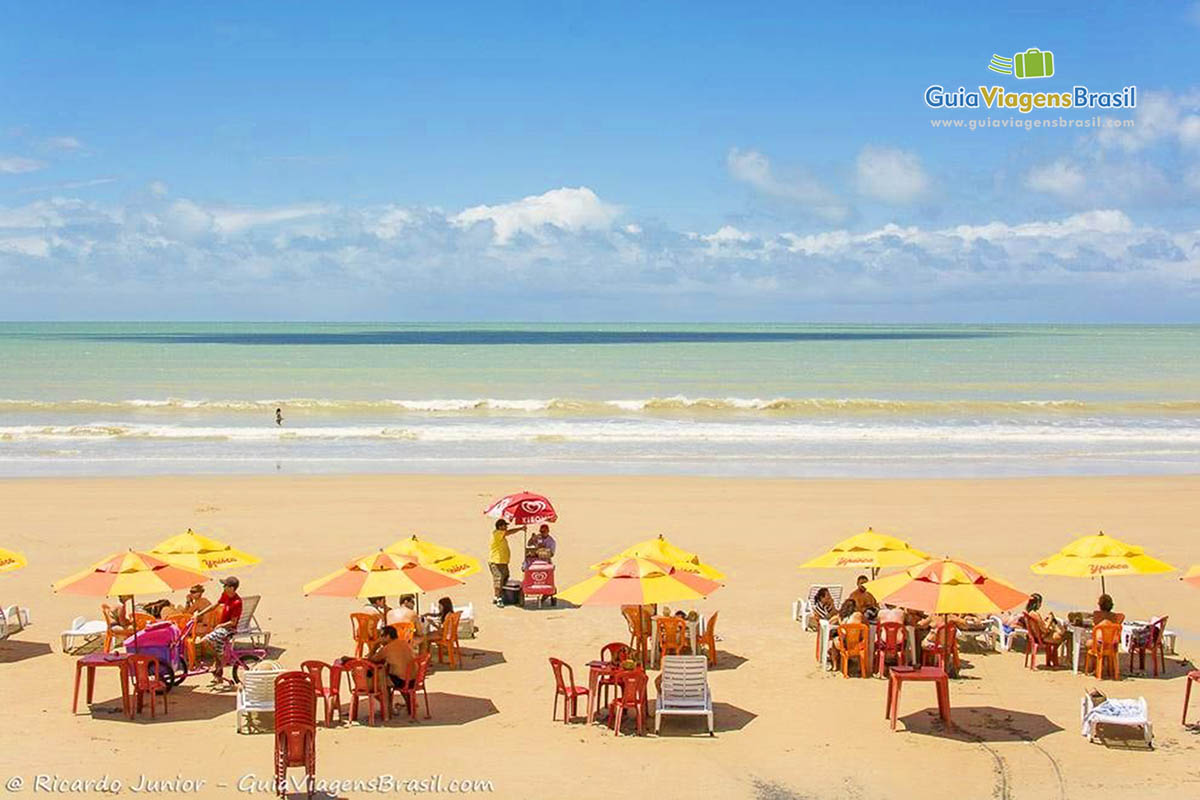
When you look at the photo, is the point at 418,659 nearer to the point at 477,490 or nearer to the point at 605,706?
the point at 605,706

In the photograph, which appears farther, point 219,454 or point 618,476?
point 219,454

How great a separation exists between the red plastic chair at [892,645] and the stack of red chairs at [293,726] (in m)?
6.37

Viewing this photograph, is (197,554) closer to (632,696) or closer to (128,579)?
(128,579)

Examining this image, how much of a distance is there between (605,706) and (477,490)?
1462 centimetres

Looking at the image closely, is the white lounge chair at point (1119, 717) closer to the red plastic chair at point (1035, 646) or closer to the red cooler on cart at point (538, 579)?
the red plastic chair at point (1035, 646)

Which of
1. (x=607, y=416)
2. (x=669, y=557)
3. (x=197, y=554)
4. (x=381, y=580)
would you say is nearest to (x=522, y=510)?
(x=669, y=557)

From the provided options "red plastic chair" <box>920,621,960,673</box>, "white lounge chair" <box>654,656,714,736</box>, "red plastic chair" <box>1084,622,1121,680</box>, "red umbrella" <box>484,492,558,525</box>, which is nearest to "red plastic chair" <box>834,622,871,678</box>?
"red plastic chair" <box>920,621,960,673</box>

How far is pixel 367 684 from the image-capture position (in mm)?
11039

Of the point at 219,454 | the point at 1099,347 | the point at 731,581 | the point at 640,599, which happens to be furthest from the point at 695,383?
the point at 1099,347

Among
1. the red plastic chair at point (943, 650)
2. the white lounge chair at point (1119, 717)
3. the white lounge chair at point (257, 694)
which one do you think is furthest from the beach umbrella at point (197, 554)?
the white lounge chair at point (1119, 717)

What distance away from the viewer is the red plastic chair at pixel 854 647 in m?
12.5

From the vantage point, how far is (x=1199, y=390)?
2478 inches

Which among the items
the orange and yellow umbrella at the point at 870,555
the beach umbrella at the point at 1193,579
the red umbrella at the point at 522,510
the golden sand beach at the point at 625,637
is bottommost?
the golden sand beach at the point at 625,637

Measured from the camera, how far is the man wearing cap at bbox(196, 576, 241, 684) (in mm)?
12547
